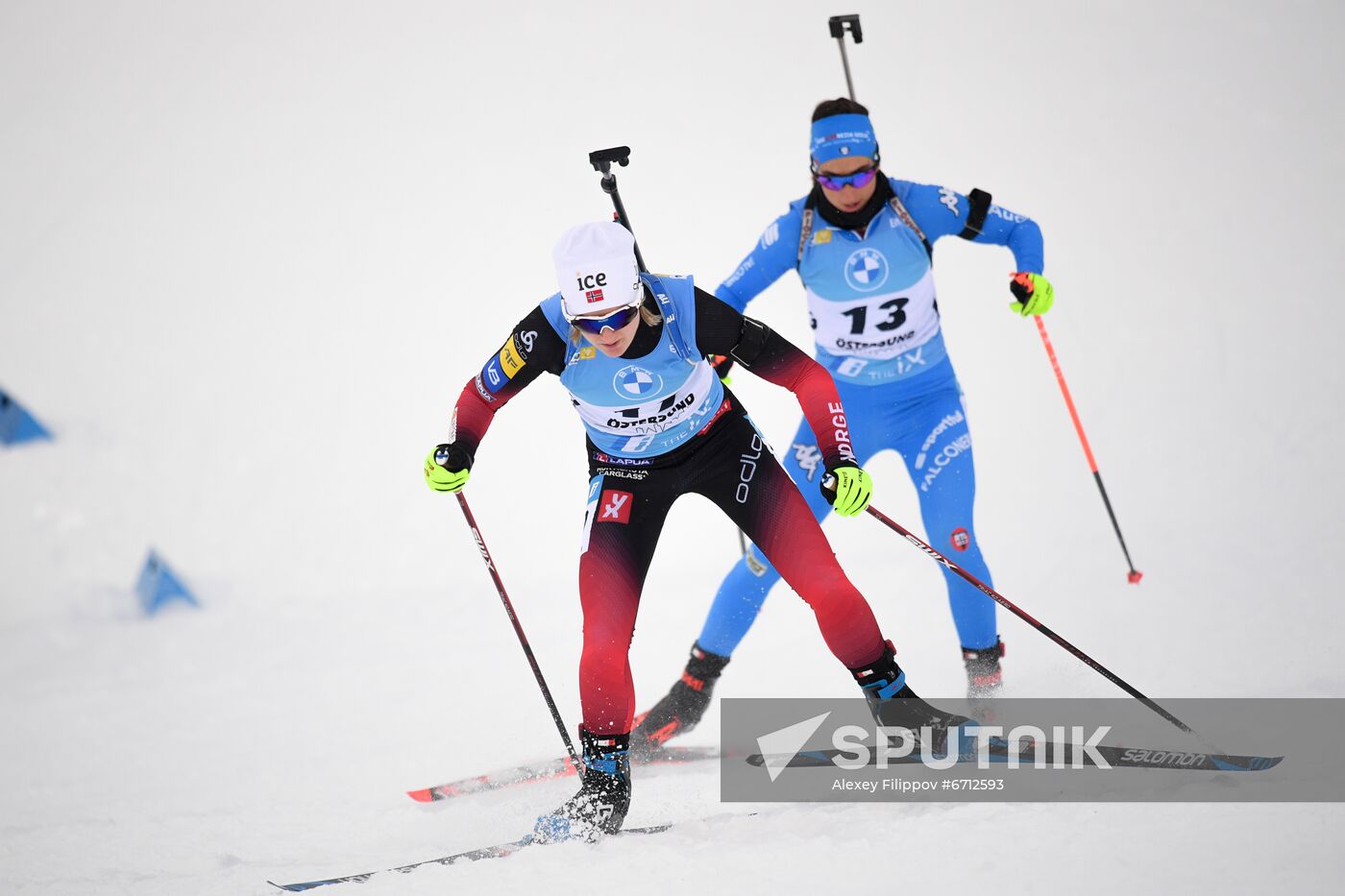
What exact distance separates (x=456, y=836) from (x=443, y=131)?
8.28 meters

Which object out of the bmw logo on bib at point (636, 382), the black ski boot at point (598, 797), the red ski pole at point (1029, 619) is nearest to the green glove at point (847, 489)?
the red ski pole at point (1029, 619)

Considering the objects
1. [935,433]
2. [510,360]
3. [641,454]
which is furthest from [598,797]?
[935,433]

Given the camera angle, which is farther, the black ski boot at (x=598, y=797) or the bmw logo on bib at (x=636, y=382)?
the bmw logo on bib at (x=636, y=382)

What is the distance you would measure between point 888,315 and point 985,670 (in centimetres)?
143

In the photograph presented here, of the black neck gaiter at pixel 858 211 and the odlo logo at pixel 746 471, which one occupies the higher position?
the black neck gaiter at pixel 858 211

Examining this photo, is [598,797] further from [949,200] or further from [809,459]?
[949,200]

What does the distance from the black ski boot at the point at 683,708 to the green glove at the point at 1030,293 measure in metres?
1.88

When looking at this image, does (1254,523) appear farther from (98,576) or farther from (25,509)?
(25,509)

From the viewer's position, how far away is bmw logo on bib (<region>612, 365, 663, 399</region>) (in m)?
3.07

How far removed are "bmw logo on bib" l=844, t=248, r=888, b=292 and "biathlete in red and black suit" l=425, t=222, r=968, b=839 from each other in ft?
2.51

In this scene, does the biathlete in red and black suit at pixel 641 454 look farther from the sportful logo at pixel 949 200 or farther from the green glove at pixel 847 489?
the sportful logo at pixel 949 200

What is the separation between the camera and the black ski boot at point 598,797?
2951 mm

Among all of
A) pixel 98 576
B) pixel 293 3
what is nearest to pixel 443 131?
pixel 293 3

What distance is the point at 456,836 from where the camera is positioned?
3.47 meters
